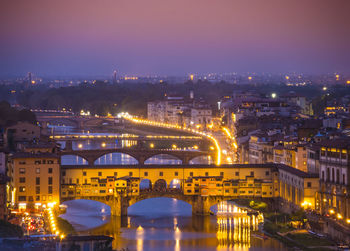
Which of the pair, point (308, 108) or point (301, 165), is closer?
point (301, 165)

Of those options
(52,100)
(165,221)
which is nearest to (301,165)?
(165,221)

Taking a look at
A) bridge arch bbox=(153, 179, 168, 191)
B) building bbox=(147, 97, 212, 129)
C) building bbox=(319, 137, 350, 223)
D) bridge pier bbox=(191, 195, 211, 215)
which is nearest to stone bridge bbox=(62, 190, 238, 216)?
bridge pier bbox=(191, 195, 211, 215)

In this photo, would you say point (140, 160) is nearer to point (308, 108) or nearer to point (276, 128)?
point (276, 128)

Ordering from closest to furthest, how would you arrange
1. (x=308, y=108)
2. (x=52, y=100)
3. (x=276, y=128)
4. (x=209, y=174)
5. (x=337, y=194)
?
(x=337, y=194) → (x=209, y=174) → (x=276, y=128) → (x=308, y=108) → (x=52, y=100)

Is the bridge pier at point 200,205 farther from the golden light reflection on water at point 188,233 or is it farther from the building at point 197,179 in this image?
the golden light reflection on water at point 188,233

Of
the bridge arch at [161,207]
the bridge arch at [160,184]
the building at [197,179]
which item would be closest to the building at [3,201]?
the building at [197,179]

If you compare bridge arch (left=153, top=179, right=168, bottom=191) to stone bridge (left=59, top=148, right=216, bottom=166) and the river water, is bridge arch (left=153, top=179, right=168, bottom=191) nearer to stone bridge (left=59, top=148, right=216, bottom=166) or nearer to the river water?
the river water
